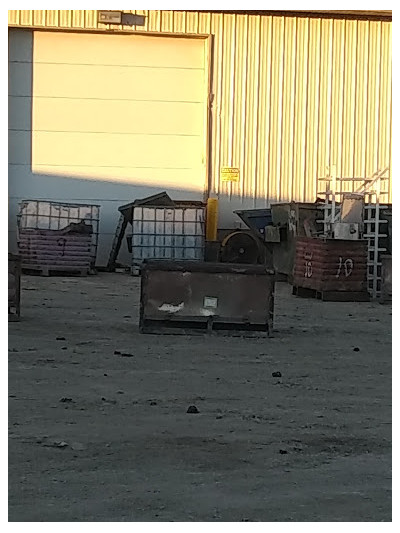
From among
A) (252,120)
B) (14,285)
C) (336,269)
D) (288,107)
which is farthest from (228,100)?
(14,285)

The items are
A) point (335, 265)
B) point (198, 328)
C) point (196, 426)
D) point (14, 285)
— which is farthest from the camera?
point (335, 265)

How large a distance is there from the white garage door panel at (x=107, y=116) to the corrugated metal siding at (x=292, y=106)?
871 mm

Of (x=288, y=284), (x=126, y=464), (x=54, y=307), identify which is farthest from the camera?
(x=288, y=284)

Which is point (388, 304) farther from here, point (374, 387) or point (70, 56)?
point (70, 56)

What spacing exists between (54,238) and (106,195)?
6.88 feet

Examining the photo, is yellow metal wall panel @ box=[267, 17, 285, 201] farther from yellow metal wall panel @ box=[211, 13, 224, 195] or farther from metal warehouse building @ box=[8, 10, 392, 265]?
yellow metal wall panel @ box=[211, 13, 224, 195]

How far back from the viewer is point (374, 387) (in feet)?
21.6

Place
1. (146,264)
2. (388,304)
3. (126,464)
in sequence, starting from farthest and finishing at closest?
(388,304) < (146,264) < (126,464)

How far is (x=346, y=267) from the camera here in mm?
12836

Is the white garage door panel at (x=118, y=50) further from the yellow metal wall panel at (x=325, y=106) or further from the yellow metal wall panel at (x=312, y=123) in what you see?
the yellow metal wall panel at (x=325, y=106)

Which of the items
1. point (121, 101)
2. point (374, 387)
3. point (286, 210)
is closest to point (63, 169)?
point (121, 101)

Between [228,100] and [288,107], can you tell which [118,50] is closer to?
[228,100]

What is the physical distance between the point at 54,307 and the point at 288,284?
5.05m

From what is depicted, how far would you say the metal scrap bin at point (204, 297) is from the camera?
8.48m
